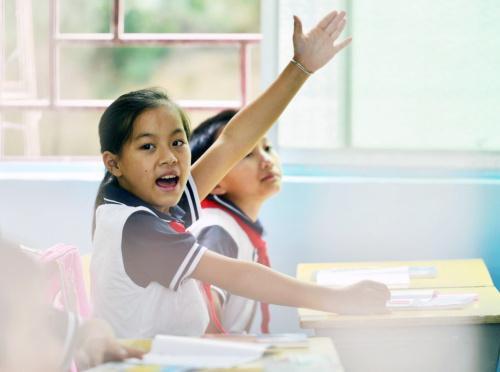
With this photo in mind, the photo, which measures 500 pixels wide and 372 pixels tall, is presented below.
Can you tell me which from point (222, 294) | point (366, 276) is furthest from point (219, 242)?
point (366, 276)

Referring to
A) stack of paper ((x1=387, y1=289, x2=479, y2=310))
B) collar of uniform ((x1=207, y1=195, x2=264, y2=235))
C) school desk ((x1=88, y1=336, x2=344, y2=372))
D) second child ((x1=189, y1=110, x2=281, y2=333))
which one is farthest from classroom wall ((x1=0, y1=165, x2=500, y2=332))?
school desk ((x1=88, y1=336, x2=344, y2=372))

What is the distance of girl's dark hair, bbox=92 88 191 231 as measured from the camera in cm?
205

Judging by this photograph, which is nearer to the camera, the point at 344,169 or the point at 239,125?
the point at 239,125

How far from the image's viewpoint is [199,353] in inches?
58.3

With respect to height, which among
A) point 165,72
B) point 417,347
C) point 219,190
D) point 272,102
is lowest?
point 417,347

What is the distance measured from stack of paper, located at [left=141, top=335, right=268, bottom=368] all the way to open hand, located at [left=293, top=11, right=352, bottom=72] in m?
0.79

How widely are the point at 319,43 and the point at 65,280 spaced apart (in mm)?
702

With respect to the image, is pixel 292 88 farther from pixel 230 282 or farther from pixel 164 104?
pixel 230 282

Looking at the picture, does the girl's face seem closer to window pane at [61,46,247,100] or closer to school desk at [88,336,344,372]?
school desk at [88,336,344,372]

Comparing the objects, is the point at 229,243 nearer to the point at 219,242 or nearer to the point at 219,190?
the point at 219,242

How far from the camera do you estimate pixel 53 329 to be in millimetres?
1359

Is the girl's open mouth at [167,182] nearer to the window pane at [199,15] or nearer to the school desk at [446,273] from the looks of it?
the school desk at [446,273]

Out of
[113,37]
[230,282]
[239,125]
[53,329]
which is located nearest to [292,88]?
[239,125]

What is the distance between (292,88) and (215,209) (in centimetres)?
61
